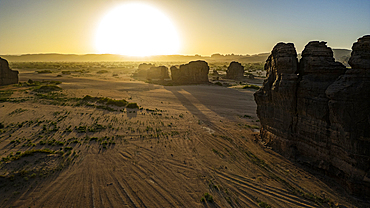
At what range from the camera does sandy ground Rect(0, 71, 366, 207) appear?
8938mm

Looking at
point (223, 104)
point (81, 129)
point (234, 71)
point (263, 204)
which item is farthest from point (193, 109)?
point (234, 71)

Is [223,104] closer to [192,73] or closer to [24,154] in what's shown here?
[192,73]

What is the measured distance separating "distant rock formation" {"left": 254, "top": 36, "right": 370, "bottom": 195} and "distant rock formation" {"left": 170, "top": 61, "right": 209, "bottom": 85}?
33.5m

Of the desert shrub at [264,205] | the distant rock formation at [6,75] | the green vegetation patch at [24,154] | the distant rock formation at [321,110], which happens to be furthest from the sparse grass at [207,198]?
the distant rock formation at [6,75]

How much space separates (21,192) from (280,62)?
623 inches

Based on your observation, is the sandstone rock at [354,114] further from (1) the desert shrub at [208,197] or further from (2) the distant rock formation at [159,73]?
(2) the distant rock formation at [159,73]

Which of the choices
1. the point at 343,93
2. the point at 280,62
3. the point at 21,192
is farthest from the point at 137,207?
the point at 280,62

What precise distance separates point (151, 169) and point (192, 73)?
38.7 m

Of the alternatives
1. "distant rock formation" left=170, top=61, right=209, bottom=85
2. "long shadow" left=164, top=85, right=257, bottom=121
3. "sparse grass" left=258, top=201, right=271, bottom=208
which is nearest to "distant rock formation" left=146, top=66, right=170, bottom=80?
"distant rock formation" left=170, top=61, right=209, bottom=85

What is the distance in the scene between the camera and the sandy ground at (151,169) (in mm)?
8938

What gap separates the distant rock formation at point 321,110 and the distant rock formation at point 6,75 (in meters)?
46.0

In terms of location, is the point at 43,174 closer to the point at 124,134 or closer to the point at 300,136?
the point at 124,134

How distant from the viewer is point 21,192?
8.96 m

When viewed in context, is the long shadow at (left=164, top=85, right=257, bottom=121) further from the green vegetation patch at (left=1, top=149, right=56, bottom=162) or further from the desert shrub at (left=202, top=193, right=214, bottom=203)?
the green vegetation patch at (left=1, top=149, right=56, bottom=162)
